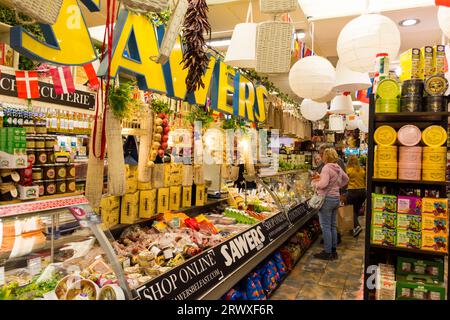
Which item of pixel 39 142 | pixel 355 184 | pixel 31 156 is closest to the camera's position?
pixel 31 156

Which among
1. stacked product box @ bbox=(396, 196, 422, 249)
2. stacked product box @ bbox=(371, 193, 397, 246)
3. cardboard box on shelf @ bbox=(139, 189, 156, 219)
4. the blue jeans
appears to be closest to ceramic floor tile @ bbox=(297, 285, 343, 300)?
the blue jeans

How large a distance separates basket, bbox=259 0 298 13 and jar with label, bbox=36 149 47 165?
8.95 feet

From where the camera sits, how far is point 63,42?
2.52 metres

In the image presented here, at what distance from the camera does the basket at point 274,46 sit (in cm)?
242

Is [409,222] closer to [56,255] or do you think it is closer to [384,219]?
[384,219]

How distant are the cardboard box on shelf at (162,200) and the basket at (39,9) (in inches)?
93.5

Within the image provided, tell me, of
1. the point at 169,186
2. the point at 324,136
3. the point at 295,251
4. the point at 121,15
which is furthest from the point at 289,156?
the point at 121,15

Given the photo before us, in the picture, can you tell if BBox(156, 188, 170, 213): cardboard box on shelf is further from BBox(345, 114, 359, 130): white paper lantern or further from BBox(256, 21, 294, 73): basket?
BBox(345, 114, 359, 130): white paper lantern

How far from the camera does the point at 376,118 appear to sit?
3.42m

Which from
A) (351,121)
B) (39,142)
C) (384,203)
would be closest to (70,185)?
(39,142)

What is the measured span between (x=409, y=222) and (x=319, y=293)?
2.18m

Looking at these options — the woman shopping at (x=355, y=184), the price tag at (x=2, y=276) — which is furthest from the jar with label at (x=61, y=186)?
the woman shopping at (x=355, y=184)

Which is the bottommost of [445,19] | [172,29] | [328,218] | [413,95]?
[328,218]

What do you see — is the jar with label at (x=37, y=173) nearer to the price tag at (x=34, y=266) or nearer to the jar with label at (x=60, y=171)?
the jar with label at (x=60, y=171)
